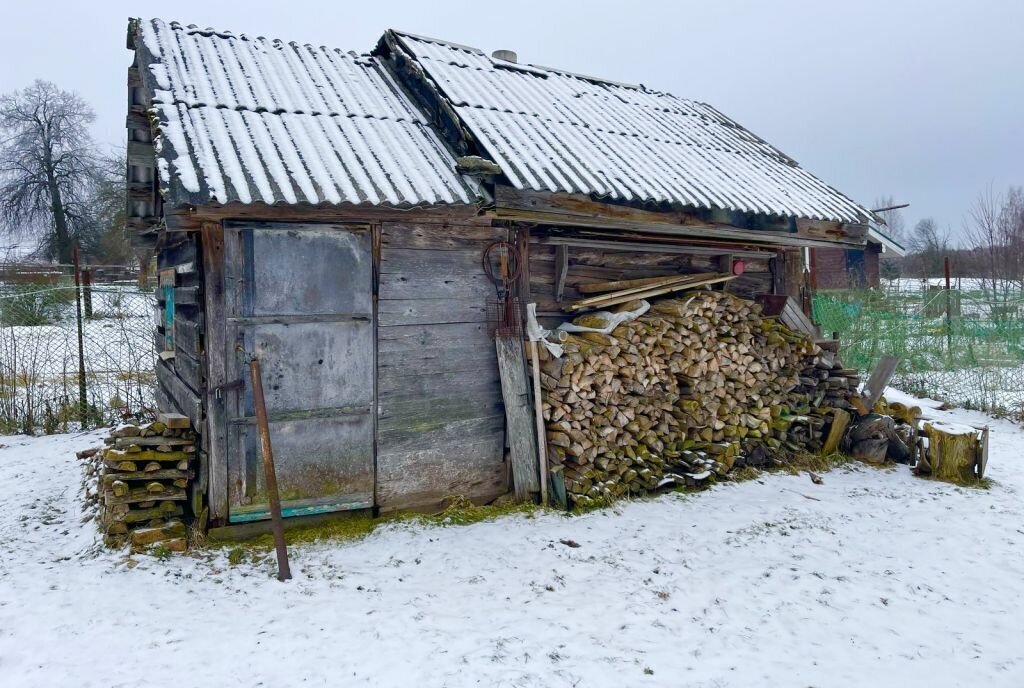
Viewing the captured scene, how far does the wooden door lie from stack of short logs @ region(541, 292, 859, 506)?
1.60 meters

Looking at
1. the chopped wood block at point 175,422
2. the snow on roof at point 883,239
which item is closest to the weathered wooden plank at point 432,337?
the chopped wood block at point 175,422

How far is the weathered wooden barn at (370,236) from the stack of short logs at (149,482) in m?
0.15

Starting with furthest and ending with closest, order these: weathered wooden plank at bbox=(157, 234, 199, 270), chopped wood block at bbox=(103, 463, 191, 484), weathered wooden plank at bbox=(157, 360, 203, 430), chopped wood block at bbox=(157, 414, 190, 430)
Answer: weathered wooden plank at bbox=(157, 234, 199, 270), weathered wooden plank at bbox=(157, 360, 203, 430), chopped wood block at bbox=(157, 414, 190, 430), chopped wood block at bbox=(103, 463, 191, 484)

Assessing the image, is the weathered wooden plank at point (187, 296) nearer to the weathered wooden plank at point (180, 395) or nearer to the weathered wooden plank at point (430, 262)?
the weathered wooden plank at point (180, 395)

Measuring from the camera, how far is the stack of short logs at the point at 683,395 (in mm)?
5438

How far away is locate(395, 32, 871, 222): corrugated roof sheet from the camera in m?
Answer: 5.61

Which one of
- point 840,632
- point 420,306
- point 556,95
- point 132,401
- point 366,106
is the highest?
point 556,95

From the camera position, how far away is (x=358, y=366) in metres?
4.91

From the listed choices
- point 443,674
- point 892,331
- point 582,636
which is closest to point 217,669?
point 443,674

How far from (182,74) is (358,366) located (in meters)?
3.08

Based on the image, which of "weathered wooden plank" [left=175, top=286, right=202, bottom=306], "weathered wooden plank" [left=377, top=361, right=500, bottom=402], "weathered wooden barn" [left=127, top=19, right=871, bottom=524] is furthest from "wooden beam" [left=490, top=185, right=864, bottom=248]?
"weathered wooden plank" [left=175, top=286, right=202, bottom=306]

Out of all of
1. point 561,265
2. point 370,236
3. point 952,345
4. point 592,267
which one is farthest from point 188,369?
point 952,345

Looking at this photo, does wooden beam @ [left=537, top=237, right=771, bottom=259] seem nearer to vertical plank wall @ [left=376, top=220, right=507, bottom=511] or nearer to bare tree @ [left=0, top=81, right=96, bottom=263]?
vertical plank wall @ [left=376, top=220, right=507, bottom=511]

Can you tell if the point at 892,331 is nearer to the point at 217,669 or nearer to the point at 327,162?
the point at 327,162
